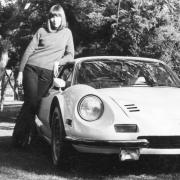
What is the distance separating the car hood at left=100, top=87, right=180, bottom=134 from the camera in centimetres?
451

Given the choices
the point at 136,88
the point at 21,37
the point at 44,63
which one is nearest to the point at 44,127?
the point at 44,63

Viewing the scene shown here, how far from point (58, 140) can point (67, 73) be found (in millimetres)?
1017

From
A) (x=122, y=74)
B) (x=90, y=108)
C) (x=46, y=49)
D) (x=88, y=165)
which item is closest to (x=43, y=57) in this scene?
(x=46, y=49)

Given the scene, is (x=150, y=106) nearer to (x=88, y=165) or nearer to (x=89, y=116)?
(x=89, y=116)

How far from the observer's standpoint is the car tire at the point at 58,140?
492cm

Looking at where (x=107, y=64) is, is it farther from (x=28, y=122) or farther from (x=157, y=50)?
(x=157, y=50)

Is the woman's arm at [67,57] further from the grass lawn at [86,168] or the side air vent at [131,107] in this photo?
the side air vent at [131,107]

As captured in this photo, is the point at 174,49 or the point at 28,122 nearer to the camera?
the point at 28,122

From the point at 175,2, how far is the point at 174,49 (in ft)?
3.10

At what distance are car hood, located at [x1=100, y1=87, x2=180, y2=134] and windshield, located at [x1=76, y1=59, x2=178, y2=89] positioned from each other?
465 mm

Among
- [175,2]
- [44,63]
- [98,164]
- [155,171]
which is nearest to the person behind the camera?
[155,171]

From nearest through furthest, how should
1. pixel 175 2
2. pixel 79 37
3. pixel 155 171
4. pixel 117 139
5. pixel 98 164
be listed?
pixel 117 139 < pixel 155 171 < pixel 98 164 < pixel 175 2 < pixel 79 37

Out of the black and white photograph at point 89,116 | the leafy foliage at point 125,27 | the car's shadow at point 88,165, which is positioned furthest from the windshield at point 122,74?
the leafy foliage at point 125,27

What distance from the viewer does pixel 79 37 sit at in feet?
35.8
